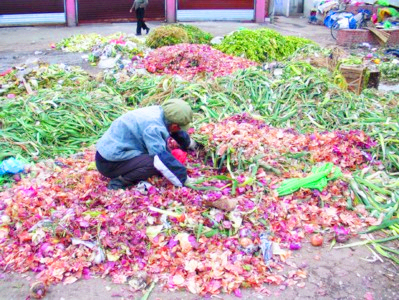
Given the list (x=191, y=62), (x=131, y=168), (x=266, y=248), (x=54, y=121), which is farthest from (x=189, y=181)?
(x=191, y=62)

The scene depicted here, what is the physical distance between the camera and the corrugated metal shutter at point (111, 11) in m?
17.1

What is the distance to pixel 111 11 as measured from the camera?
17.5 metres

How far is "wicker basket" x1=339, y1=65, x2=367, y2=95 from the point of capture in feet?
24.2

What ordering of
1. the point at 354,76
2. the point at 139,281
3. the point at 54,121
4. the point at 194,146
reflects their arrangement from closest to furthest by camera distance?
the point at 139,281
the point at 194,146
the point at 54,121
the point at 354,76

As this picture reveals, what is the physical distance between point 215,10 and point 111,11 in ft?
13.5

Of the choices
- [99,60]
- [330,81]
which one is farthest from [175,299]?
[99,60]

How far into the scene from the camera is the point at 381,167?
15.2ft

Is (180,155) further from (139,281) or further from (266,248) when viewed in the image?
(139,281)

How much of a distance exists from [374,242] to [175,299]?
166 centimetres

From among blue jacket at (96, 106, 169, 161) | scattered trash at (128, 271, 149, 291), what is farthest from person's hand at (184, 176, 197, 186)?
scattered trash at (128, 271, 149, 291)

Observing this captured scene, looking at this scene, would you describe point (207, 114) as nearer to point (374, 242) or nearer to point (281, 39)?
point (374, 242)

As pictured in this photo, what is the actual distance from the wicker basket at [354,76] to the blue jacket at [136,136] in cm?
446

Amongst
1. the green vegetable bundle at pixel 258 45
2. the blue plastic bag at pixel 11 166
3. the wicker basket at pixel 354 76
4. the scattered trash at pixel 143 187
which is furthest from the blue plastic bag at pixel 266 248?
the green vegetable bundle at pixel 258 45

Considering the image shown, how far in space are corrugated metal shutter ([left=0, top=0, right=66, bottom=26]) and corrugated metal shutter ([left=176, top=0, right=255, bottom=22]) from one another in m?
4.52
